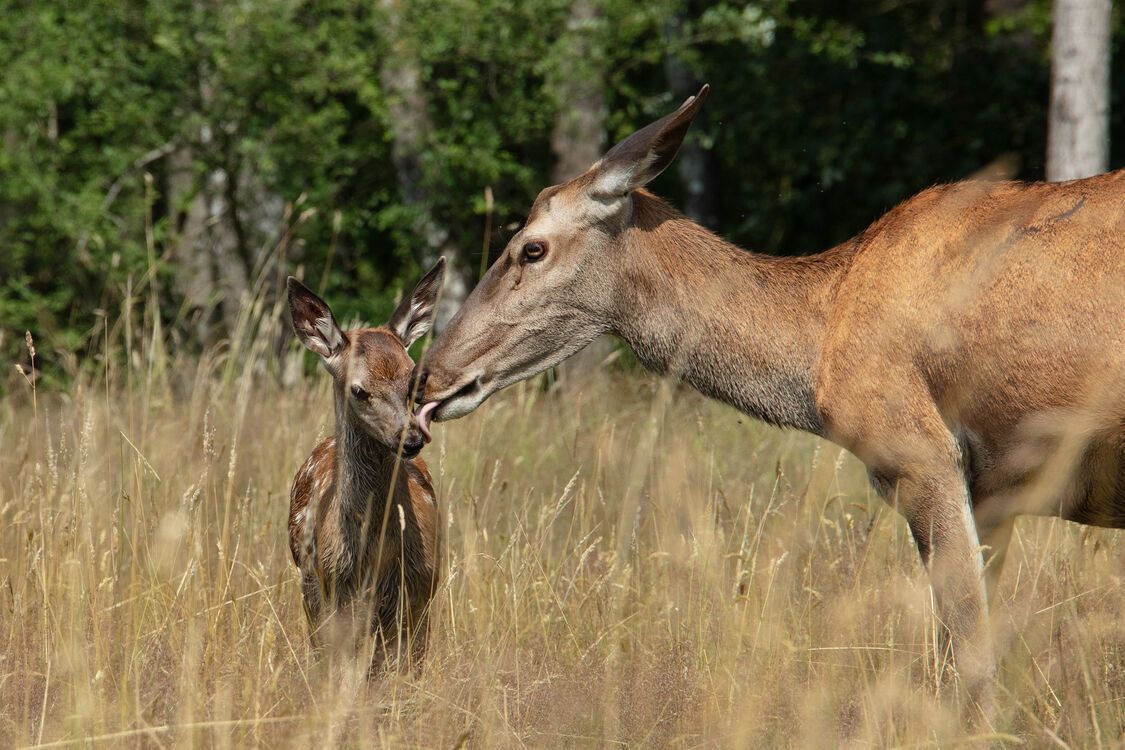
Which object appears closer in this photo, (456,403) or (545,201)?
(456,403)

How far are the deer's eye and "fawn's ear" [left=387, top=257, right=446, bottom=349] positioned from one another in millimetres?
736

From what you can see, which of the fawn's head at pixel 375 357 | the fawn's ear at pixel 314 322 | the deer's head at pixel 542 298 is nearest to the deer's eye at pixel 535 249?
the deer's head at pixel 542 298

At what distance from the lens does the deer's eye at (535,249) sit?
17.5 ft

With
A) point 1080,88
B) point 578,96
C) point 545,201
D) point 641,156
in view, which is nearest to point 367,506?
point 545,201

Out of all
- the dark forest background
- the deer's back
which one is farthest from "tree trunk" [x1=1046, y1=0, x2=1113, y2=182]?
the deer's back

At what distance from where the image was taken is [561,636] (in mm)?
5160

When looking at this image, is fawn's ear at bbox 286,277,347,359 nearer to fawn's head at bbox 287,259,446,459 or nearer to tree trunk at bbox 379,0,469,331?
fawn's head at bbox 287,259,446,459

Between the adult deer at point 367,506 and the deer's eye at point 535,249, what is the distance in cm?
66

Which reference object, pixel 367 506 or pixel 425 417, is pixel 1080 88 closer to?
pixel 425 417

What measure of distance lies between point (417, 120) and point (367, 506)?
848cm

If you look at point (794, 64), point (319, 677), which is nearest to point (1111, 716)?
point (319, 677)

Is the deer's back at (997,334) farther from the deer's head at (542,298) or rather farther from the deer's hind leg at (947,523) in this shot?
the deer's head at (542,298)

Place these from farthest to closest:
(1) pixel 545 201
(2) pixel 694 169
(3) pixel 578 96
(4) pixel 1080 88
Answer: (2) pixel 694 169
(3) pixel 578 96
(4) pixel 1080 88
(1) pixel 545 201

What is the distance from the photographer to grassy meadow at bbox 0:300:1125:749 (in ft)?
13.4
